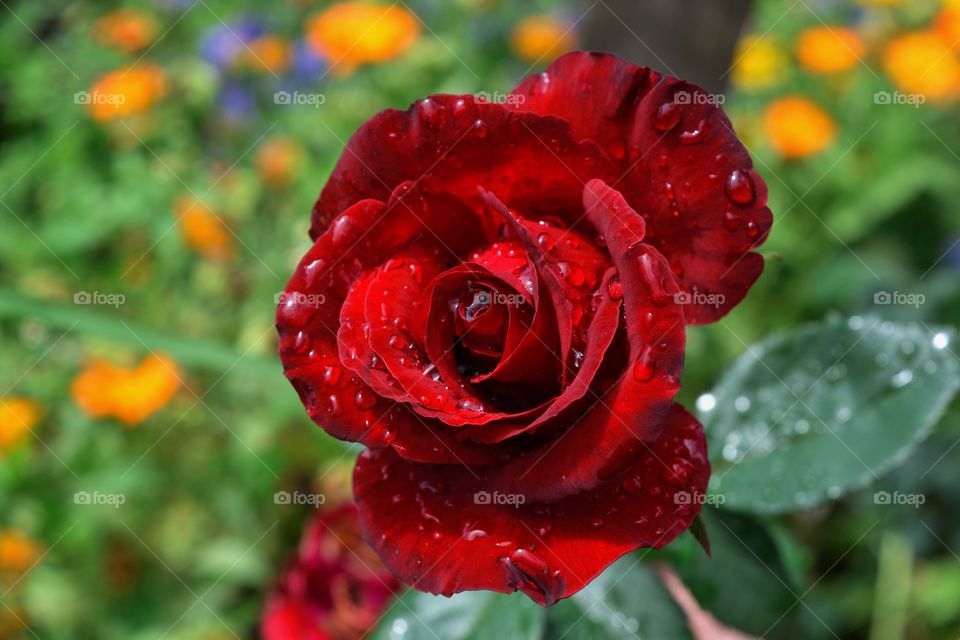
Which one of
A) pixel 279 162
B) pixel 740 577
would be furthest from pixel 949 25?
pixel 740 577

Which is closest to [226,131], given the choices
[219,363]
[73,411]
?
[73,411]

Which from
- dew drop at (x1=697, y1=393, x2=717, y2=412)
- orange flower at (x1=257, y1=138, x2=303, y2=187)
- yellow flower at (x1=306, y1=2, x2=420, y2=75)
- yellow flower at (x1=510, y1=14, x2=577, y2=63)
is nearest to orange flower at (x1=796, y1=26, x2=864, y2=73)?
yellow flower at (x1=510, y1=14, x2=577, y2=63)

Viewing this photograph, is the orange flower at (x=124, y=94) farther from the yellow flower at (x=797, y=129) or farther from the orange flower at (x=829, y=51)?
the orange flower at (x=829, y=51)

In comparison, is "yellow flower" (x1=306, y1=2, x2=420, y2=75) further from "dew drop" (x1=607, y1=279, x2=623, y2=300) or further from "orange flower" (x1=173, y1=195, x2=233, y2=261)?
"dew drop" (x1=607, y1=279, x2=623, y2=300)

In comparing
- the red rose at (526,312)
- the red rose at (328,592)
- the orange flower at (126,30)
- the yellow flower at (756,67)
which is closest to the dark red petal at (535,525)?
the red rose at (526,312)

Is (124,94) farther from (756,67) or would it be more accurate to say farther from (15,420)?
(756,67)

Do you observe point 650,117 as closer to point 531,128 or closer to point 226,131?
point 531,128
